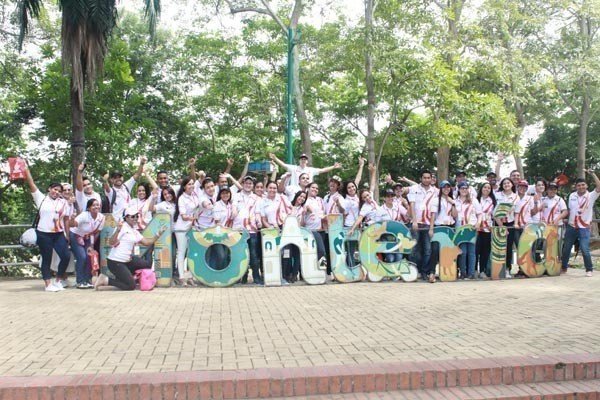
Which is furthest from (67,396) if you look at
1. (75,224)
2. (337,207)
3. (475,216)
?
→ (475,216)

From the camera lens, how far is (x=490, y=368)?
495cm

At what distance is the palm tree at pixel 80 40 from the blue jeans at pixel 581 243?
34.8 feet

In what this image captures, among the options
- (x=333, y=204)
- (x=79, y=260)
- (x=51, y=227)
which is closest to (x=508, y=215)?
(x=333, y=204)

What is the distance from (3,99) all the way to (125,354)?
2411 cm

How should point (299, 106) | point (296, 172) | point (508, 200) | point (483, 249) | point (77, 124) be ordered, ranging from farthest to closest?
point (299, 106), point (77, 124), point (296, 172), point (508, 200), point (483, 249)

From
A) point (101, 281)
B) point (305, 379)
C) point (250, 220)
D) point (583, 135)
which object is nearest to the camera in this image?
point (305, 379)

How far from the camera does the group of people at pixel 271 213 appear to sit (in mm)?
10266

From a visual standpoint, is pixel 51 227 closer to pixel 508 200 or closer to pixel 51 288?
pixel 51 288

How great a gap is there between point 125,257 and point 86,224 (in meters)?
1.07

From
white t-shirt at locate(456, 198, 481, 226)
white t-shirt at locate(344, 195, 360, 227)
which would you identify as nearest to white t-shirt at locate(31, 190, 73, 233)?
white t-shirt at locate(344, 195, 360, 227)

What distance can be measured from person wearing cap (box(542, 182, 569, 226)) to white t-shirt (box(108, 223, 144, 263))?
809 centimetres

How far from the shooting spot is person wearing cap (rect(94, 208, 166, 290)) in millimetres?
10016

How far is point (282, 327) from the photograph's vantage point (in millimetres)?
6637

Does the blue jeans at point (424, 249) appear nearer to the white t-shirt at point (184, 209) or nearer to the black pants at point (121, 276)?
the white t-shirt at point (184, 209)
